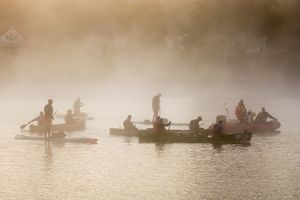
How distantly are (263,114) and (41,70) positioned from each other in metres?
93.7

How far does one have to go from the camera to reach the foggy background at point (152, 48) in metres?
149

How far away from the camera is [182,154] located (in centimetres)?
4638

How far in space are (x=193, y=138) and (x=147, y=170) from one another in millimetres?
11572

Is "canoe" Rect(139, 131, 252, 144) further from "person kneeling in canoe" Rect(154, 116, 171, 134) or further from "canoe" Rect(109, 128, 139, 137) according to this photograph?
"canoe" Rect(109, 128, 139, 137)

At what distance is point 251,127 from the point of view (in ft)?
197

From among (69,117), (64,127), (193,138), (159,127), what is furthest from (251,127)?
(64,127)

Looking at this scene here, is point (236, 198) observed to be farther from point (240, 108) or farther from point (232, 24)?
point (232, 24)

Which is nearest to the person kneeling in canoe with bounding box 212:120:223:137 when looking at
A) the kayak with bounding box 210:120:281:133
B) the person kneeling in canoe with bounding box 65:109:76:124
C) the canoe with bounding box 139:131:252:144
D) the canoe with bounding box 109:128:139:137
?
the canoe with bounding box 139:131:252:144

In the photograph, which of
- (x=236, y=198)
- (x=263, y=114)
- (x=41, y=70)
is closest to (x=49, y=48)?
(x=41, y=70)

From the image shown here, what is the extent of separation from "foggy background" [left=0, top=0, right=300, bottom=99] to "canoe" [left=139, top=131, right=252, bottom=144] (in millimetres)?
87572

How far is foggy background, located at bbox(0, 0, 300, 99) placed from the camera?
14862 centimetres

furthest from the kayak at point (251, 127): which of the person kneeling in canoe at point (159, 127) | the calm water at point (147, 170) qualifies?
the person kneeling in canoe at point (159, 127)

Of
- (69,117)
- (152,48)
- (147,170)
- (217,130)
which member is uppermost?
(152,48)

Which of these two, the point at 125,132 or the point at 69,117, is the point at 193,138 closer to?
the point at 125,132
